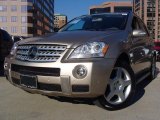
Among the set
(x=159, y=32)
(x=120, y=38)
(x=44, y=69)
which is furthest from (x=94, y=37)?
(x=159, y=32)

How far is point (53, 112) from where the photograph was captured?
4.86 m

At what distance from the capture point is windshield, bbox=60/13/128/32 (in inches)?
225

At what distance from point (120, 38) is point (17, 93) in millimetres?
2369

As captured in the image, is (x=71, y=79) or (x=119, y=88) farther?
(x=119, y=88)

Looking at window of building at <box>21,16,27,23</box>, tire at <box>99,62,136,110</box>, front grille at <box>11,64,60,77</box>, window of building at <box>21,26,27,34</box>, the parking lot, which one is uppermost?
window of building at <box>21,16,27,23</box>

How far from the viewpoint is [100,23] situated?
5.93 metres

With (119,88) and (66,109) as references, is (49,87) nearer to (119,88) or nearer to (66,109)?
(66,109)

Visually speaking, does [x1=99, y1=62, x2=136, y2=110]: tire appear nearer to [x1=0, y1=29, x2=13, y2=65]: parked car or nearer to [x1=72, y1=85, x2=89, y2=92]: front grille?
[x1=72, y1=85, x2=89, y2=92]: front grille

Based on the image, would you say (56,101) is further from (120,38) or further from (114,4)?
(114,4)

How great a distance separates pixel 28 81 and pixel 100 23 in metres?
1.91

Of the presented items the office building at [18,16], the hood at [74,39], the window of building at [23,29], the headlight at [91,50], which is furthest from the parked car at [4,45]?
the window of building at [23,29]

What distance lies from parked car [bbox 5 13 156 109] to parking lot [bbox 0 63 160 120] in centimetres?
22

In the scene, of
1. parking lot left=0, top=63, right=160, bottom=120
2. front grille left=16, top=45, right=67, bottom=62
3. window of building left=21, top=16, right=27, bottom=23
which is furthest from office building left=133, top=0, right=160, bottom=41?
front grille left=16, top=45, right=67, bottom=62

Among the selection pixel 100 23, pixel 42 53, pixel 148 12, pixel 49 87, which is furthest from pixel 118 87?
pixel 148 12
